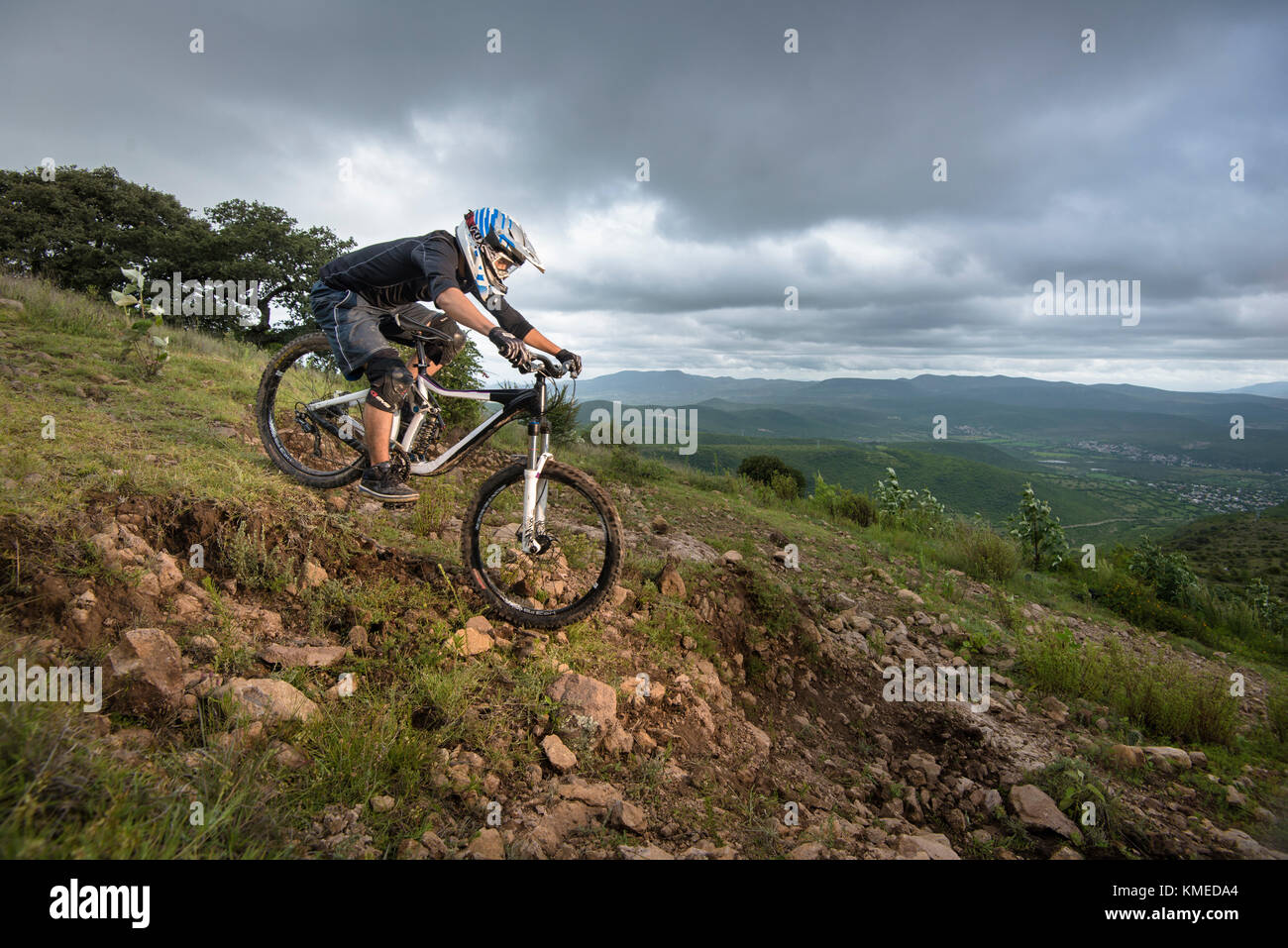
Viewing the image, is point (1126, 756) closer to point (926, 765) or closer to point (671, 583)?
point (926, 765)

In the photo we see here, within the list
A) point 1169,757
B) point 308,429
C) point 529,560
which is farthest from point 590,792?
point 1169,757

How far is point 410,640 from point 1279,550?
52137 mm

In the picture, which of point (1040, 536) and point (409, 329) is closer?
point (409, 329)

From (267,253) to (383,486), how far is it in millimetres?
36251

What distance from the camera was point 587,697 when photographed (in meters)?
3.44

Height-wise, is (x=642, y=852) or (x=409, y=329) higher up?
(x=409, y=329)

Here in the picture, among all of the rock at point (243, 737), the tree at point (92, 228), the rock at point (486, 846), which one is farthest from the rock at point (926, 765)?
the tree at point (92, 228)

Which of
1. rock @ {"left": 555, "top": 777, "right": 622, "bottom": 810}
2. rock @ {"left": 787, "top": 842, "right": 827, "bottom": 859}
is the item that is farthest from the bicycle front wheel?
rock @ {"left": 787, "top": 842, "right": 827, "bottom": 859}

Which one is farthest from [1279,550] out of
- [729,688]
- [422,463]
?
[422,463]

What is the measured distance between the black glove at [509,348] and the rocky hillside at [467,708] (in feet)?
5.99

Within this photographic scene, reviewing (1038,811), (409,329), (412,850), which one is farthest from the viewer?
(409,329)

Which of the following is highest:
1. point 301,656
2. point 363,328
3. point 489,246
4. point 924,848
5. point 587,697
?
point 489,246

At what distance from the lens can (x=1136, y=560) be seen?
35.6 ft

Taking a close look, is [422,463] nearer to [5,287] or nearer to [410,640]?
[410,640]
